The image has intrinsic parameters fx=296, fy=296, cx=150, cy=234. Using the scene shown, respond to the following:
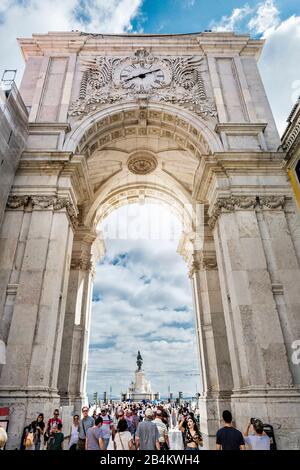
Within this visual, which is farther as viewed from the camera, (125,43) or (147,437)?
(125,43)

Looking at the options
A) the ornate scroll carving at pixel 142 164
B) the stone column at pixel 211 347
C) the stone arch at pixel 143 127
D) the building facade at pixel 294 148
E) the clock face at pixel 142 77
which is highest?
the clock face at pixel 142 77

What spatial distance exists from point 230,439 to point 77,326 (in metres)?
13.8

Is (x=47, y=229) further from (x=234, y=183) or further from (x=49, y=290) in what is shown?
(x=234, y=183)

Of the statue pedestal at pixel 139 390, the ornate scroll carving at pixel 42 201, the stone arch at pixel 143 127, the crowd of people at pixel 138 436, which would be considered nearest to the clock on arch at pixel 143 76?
the stone arch at pixel 143 127

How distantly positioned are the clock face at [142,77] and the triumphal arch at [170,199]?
0.08 m

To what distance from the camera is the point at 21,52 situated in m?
19.0

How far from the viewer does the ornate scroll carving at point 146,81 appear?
54.4 ft

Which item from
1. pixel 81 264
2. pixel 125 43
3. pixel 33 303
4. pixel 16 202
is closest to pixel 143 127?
pixel 125 43

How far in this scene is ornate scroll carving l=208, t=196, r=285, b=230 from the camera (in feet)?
43.1

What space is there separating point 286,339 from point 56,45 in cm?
2076

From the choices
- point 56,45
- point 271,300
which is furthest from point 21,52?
point 271,300

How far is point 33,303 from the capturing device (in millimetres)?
11070

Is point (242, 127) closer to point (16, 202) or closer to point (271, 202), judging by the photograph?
point (271, 202)

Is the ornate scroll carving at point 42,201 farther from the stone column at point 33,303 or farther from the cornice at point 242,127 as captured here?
the cornice at point 242,127
